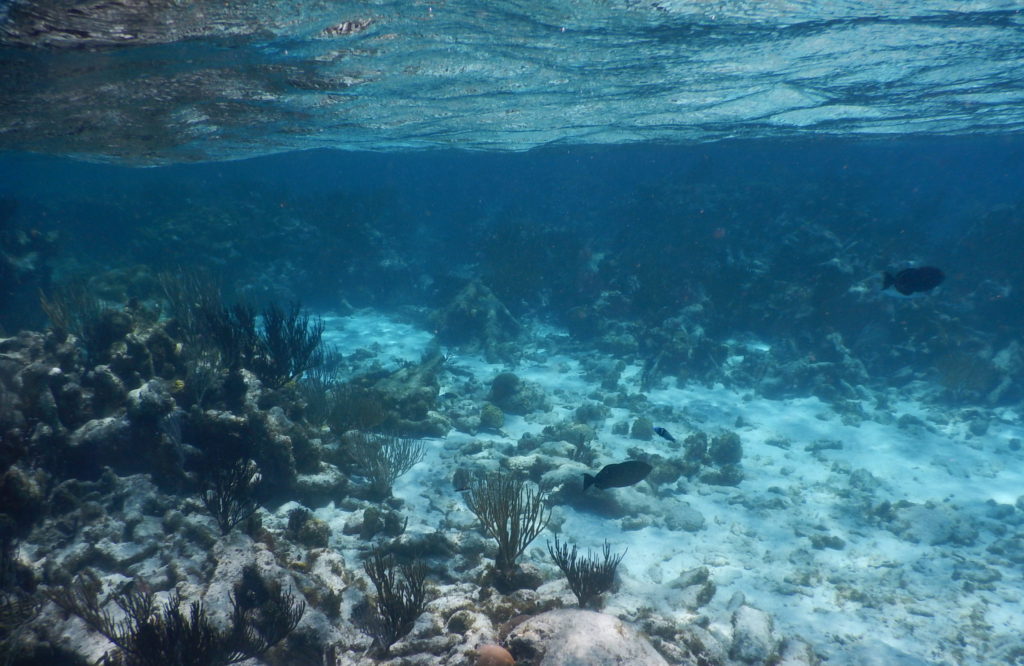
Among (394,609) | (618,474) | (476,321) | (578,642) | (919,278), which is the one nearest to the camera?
(578,642)

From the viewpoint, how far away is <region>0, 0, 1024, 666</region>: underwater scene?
208 inches

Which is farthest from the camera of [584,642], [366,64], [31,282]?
[31,282]

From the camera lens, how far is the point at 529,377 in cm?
1648

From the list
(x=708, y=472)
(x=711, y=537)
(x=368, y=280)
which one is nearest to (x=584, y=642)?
(x=711, y=537)

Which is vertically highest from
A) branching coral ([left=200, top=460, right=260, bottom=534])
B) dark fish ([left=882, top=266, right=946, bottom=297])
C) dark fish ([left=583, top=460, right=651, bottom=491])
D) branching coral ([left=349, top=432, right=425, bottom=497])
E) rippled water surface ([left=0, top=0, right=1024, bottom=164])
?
rippled water surface ([left=0, top=0, right=1024, bottom=164])

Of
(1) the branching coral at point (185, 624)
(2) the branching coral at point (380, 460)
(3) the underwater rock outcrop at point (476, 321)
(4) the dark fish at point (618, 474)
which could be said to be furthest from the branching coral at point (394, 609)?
(3) the underwater rock outcrop at point (476, 321)

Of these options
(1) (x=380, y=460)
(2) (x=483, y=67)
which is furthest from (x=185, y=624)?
(2) (x=483, y=67)

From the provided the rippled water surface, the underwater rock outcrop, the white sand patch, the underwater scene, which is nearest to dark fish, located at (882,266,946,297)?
the underwater scene

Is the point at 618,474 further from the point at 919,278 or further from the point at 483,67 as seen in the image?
the point at 483,67

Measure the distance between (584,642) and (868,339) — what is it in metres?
19.0

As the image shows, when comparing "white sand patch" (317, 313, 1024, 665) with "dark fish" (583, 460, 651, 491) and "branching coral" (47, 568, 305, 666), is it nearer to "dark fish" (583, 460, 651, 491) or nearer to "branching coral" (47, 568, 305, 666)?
"dark fish" (583, 460, 651, 491)

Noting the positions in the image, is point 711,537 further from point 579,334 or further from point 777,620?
point 579,334

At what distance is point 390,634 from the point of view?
4.46 m

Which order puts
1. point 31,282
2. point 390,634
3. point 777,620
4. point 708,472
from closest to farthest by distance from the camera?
point 390,634 < point 777,620 < point 708,472 < point 31,282
